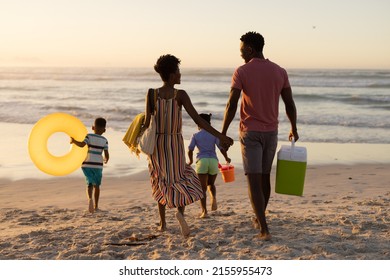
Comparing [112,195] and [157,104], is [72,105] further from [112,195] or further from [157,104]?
[157,104]

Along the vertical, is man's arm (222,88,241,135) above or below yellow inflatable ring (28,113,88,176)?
above

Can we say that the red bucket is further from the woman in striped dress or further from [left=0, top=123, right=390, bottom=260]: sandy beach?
the woman in striped dress

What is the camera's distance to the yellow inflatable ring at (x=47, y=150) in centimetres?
673

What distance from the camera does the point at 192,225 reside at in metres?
5.74

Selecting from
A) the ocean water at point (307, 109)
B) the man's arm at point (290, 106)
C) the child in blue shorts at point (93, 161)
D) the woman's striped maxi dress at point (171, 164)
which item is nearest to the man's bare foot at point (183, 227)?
the woman's striped maxi dress at point (171, 164)

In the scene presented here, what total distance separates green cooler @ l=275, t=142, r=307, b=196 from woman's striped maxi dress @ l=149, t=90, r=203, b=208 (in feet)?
2.55

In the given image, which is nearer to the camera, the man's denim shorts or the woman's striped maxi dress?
the man's denim shorts

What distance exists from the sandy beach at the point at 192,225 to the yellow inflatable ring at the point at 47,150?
571 mm

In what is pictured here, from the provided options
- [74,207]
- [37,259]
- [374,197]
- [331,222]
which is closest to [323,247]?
[331,222]

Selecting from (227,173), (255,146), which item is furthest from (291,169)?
(227,173)

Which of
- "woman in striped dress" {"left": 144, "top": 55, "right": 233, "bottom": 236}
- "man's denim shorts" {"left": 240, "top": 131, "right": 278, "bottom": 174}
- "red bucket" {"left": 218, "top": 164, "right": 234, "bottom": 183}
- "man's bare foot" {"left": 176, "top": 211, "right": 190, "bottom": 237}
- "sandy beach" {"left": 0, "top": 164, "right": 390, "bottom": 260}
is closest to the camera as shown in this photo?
"sandy beach" {"left": 0, "top": 164, "right": 390, "bottom": 260}

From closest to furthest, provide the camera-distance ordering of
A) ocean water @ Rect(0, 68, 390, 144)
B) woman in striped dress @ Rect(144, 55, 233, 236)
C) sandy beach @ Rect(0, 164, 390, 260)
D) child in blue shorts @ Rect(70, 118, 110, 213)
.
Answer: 1. sandy beach @ Rect(0, 164, 390, 260)
2. woman in striped dress @ Rect(144, 55, 233, 236)
3. child in blue shorts @ Rect(70, 118, 110, 213)
4. ocean water @ Rect(0, 68, 390, 144)

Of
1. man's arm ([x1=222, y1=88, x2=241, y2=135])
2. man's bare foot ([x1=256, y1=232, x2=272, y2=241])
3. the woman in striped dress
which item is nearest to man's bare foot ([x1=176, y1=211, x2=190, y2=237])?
the woman in striped dress

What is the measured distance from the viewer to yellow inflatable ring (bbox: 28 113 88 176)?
22.1ft
